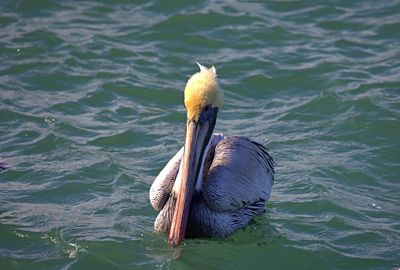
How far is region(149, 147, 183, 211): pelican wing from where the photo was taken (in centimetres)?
638

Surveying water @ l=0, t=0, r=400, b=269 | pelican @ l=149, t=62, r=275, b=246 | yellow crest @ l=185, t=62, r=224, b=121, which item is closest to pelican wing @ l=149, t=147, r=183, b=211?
pelican @ l=149, t=62, r=275, b=246

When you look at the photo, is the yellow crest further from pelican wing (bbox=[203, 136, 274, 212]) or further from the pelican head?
pelican wing (bbox=[203, 136, 274, 212])

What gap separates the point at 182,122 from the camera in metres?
8.30

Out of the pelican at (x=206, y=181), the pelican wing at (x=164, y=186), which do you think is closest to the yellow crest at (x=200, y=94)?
the pelican at (x=206, y=181)

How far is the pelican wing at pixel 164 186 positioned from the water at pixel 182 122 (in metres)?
0.23

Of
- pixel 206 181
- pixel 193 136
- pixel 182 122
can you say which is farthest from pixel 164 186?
pixel 182 122

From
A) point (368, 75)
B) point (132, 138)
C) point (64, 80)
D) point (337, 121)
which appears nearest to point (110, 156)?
point (132, 138)

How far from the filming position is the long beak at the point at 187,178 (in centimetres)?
596

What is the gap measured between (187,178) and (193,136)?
1.09 ft

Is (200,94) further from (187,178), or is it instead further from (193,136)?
(187,178)

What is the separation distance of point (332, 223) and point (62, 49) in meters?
4.60

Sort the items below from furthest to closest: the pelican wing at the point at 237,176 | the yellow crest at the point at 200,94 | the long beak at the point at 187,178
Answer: the pelican wing at the point at 237,176, the yellow crest at the point at 200,94, the long beak at the point at 187,178

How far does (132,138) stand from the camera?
7.94 m

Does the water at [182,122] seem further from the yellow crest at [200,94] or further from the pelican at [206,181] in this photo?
the yellow crest at [200,94]
